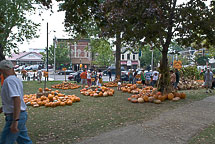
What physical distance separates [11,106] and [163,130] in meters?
4.07

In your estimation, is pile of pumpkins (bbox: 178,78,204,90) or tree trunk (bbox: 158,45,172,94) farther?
pile of pumpkins (bbox: 178,78,204,90)

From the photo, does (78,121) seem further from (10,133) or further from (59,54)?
(59,54)

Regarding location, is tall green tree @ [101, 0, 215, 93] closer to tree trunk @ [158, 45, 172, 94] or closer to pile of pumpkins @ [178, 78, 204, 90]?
→ tree trunk @ [158, 45, 172, 94]

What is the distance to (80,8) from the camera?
639 centimetres

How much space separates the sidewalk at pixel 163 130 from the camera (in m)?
4.85

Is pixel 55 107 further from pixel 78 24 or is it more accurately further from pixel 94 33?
pixel 94 33

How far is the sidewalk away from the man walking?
76.6 inches

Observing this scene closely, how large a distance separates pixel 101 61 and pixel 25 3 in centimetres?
3933

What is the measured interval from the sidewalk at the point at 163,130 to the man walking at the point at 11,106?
1.94 m

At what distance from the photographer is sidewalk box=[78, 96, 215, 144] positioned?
15.9ft

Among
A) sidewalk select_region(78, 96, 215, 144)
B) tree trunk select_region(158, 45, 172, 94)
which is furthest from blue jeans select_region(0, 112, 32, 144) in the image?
tree trunk select_region(158, 45, 172, 94)

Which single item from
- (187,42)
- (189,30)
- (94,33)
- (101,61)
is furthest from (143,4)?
(101,61)

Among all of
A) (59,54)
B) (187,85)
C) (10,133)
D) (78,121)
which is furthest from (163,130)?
(59,54)

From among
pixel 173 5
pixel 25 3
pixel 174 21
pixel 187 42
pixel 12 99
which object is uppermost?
pixel 25 3
